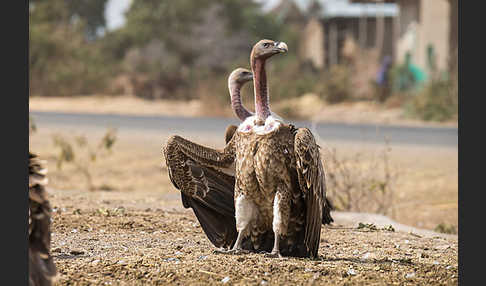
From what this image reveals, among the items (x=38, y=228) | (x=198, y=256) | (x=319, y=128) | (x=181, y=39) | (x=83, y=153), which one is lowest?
(x=198, y=256)

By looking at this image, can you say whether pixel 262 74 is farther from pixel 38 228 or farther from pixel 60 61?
pixel 60 61

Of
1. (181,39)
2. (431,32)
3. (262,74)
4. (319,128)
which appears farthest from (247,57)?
(262,74)

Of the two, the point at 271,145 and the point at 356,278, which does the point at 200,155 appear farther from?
the point at 356,278

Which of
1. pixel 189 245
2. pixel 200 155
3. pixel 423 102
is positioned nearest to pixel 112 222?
pixel 189 245

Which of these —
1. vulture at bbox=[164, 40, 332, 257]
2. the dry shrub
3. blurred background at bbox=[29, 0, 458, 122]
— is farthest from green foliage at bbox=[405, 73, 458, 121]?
vulture at bbox=[164, 40, 332, 257]

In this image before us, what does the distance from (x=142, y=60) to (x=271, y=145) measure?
3311 centimetres

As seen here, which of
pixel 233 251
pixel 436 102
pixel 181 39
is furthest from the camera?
pixel 181 39

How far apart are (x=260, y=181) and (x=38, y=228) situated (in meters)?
1.95

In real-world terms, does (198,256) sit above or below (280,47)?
below

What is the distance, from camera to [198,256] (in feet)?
18.4

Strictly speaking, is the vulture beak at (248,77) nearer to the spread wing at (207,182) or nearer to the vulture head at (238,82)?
the vulture head at (238,82)

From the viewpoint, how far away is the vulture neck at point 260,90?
18.3 ft

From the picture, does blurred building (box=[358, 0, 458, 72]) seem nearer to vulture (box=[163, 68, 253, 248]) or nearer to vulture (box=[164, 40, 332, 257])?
vulture (box=[163, 68, 253, 248])

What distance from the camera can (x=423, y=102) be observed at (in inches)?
917
